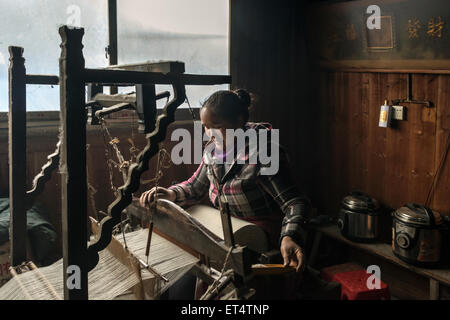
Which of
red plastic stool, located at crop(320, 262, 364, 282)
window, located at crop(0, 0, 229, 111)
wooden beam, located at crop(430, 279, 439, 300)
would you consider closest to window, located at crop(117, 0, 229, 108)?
window, located at crop(0, 0, 229, 111)

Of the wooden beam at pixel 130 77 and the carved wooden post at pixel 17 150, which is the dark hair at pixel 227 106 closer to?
the wooden beam at pixel 130 77

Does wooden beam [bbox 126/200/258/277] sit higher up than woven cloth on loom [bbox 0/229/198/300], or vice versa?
wooden beam [bbox 126/200/258/277]

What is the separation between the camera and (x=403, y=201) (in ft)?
11.5

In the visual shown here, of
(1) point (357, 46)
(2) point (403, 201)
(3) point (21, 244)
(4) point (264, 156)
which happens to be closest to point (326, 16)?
(1) point (357, 46)

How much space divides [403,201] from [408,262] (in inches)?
25.4

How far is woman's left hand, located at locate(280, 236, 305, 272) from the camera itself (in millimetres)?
1733

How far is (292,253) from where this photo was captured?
1800 mm

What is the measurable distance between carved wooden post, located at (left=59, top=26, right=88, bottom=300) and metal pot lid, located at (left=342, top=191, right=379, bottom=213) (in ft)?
8.41

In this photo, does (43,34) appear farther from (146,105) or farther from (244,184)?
(146,105)

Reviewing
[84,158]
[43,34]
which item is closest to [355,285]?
[84,158]

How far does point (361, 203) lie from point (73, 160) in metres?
2.67

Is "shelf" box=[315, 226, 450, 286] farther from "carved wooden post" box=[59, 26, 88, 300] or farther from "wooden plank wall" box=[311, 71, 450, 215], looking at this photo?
"carved wooden post" box=[59, 26, 88, 300]

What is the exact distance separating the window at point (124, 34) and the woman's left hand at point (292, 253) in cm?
189
